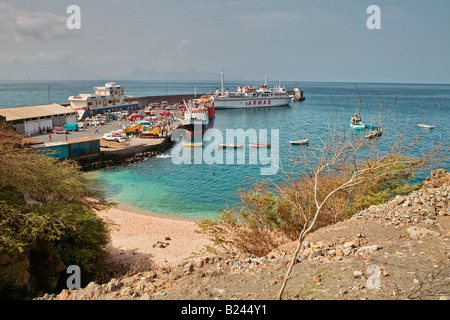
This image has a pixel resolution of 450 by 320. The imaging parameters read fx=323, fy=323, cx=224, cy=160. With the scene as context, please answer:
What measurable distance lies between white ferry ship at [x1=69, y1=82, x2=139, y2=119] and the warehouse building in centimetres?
584

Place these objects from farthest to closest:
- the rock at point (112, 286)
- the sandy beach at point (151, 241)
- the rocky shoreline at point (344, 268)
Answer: the sandy beach at point (151, 241) < the rock at point (112, 286) < the rocky shoreline at point (344, 268)

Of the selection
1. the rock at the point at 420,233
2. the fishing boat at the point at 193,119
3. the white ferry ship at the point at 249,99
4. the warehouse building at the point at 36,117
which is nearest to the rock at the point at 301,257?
the rock at the point at 420,233

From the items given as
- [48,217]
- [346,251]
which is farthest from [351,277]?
[48,217]

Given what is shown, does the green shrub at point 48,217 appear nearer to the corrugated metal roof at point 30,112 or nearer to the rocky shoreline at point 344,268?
the rocky shoreline at point 344,268

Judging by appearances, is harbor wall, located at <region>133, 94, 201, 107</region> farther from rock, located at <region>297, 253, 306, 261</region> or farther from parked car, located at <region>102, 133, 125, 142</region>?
rock, located at <region>297, 253, 306, 261</region>

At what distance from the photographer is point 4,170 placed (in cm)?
1026

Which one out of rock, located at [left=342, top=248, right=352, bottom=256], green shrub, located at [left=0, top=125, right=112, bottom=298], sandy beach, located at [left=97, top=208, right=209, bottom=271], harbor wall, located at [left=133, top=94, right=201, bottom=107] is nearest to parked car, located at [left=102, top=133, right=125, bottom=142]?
sandy beach, located at [left=97, top=208, right=209, bottom=271]

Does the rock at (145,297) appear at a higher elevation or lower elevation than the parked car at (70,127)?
lower

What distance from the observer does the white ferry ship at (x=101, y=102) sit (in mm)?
53094

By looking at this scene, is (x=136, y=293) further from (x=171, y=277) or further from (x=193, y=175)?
(x=193, y=175)

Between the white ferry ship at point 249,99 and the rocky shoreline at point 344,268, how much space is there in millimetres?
85932

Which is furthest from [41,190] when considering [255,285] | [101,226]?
[255,285]
